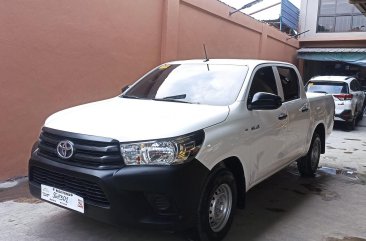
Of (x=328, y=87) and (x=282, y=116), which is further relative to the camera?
(x=328, y=87)

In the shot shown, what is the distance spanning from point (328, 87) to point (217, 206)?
32.5ft

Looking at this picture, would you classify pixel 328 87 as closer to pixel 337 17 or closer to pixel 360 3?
pixel 360 3

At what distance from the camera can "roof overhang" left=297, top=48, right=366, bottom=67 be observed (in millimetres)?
17172

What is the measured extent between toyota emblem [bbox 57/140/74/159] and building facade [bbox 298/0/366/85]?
54.3 ft

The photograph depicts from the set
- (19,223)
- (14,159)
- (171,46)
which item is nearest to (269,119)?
(19,223)

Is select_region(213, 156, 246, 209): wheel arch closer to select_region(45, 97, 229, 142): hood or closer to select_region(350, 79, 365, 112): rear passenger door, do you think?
select_region(45, 97, 229, 142): hood

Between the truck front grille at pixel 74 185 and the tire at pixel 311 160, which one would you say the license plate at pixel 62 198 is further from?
the tire at pixel 311 160

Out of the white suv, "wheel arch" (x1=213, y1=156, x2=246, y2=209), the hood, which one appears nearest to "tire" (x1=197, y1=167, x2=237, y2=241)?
"wheel arch" (x1=213, y1=156, x2=246, y2=209)

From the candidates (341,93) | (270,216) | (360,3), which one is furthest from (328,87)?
(270,216)

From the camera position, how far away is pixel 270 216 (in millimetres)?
4332

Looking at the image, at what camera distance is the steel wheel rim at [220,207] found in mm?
3387

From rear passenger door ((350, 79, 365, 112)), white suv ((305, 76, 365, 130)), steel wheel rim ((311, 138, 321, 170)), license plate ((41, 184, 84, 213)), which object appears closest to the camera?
license plate ((41, 184, 84, 213))

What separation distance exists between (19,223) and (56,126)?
3.94ft

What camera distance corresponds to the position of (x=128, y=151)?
116 inches
